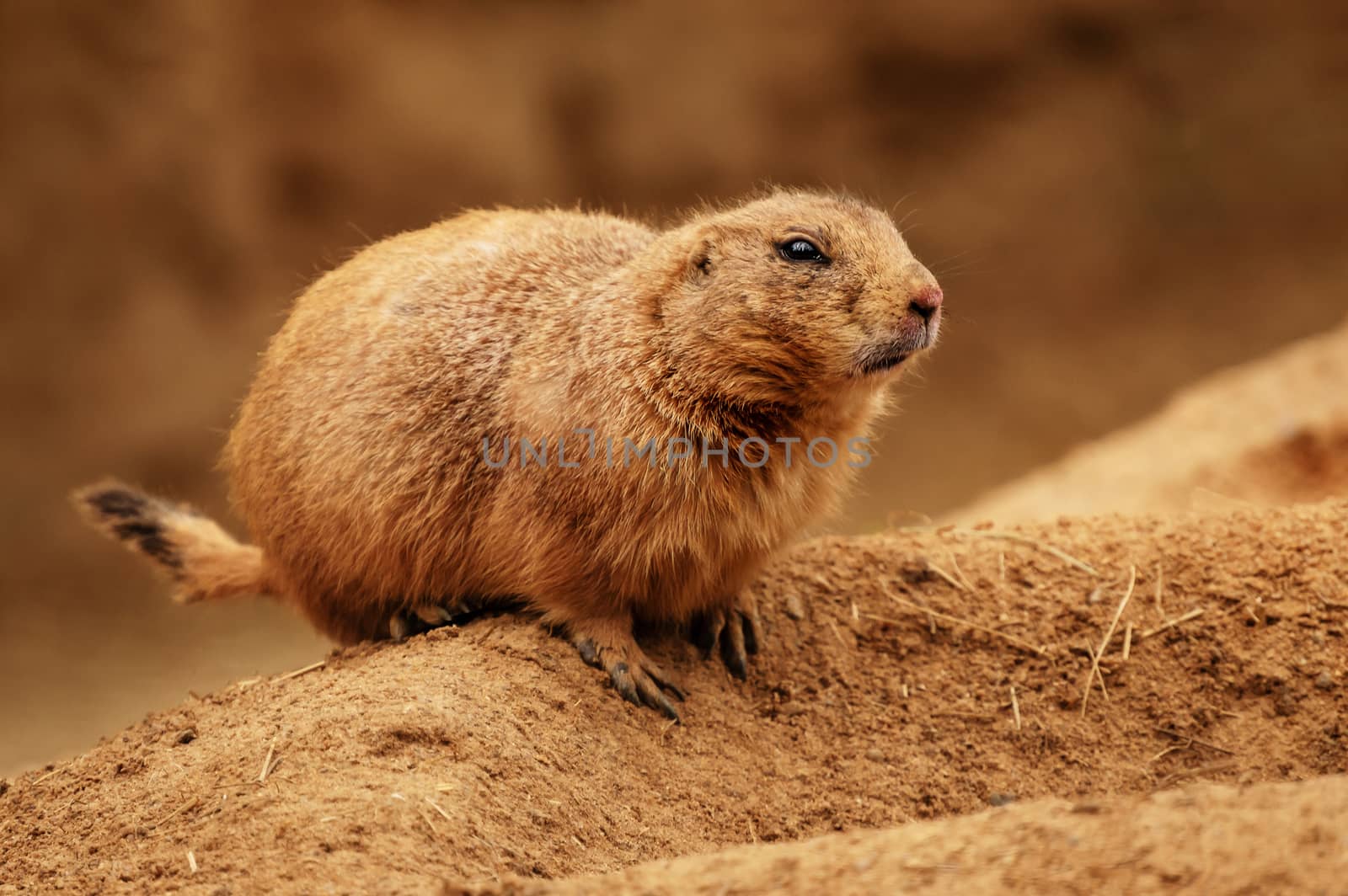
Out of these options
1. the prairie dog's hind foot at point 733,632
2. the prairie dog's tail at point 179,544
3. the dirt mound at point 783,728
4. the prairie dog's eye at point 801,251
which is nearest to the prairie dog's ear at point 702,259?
the prairie dog's eye at point 801,251

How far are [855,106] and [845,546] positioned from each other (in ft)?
28.0

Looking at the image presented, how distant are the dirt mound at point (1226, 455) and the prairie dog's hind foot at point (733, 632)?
312 cm

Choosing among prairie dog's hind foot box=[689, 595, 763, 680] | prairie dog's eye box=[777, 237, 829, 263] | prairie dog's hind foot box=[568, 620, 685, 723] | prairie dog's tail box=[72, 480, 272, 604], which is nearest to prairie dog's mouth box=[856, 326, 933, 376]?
prairie dog's eye box=[777, 237, 829, 263]

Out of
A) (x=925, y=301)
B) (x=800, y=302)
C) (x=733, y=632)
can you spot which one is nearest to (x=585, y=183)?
(x=733, y=632)

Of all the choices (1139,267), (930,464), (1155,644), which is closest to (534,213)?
(1155,644)

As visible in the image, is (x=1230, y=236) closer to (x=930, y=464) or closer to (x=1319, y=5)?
(x=1319, y=5)

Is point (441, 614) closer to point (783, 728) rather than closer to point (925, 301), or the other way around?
point (783, 728)

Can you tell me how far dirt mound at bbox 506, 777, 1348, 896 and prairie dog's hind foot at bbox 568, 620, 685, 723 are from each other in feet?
4.38

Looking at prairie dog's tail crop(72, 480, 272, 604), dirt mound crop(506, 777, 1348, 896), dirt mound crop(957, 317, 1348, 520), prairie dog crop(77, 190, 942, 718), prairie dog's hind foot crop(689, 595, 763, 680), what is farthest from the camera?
dirt mound crop(957, 317, 1348, 520)

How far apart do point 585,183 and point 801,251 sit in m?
8.29

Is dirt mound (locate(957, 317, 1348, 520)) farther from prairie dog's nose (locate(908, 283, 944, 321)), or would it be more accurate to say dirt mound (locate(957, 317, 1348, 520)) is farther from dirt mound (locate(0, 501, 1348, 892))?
prairie dog's nose (locate(908, 283, 944, 321))

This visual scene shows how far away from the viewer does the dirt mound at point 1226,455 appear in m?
8.00

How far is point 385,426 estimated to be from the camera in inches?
195

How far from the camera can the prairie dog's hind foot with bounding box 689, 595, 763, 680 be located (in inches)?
196
